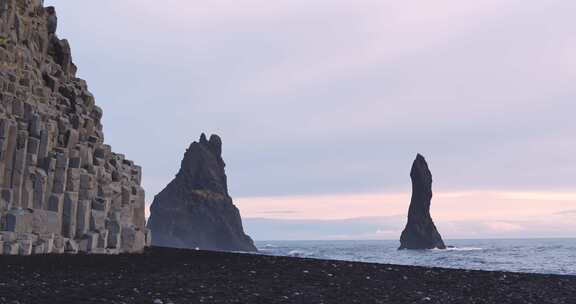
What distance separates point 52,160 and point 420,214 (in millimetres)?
158531

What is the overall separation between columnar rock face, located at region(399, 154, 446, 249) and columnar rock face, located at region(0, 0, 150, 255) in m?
145

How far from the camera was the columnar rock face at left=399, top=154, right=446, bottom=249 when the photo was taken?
599 feet

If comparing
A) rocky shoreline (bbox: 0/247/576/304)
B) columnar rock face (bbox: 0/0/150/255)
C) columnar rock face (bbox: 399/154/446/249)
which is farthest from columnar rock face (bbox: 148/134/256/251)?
rocky shoreline (bbox: 0/247/576/304)

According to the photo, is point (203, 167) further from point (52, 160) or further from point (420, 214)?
point (52, 160)

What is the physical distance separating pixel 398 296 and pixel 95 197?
→ 876 inches

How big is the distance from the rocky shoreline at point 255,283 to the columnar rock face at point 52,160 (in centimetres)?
379

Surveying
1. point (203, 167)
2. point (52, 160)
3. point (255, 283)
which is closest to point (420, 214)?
point (203, 167)

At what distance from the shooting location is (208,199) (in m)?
186

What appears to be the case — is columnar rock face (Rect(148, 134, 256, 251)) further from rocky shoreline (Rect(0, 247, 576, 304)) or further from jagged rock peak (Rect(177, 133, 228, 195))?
rocky shoreline (Rect(0, 247, 576, 304))

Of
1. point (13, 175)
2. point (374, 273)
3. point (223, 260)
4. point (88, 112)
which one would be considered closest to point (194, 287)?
point (374, 273)

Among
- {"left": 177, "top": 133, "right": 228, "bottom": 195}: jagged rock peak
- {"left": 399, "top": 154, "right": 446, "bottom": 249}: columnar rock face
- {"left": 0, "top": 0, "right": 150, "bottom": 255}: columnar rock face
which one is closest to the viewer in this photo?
{"left": 0, "top": 0, "right": 150, "bottom": 255}: columnar rock face

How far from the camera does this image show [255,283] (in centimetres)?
2081

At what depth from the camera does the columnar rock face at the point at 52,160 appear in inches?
1241

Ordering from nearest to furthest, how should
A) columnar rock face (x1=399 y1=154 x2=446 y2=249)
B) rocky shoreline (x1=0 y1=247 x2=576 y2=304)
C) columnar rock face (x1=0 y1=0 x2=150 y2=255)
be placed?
1. rocky shoreline (x1=0 y1=247 x2=576 y2=304)
2. columnar rock face (x1=0 y1=0 x2=150 y2=255)
3. columnar rock face (x1=399 y1=154 x2=446 y2=249)
